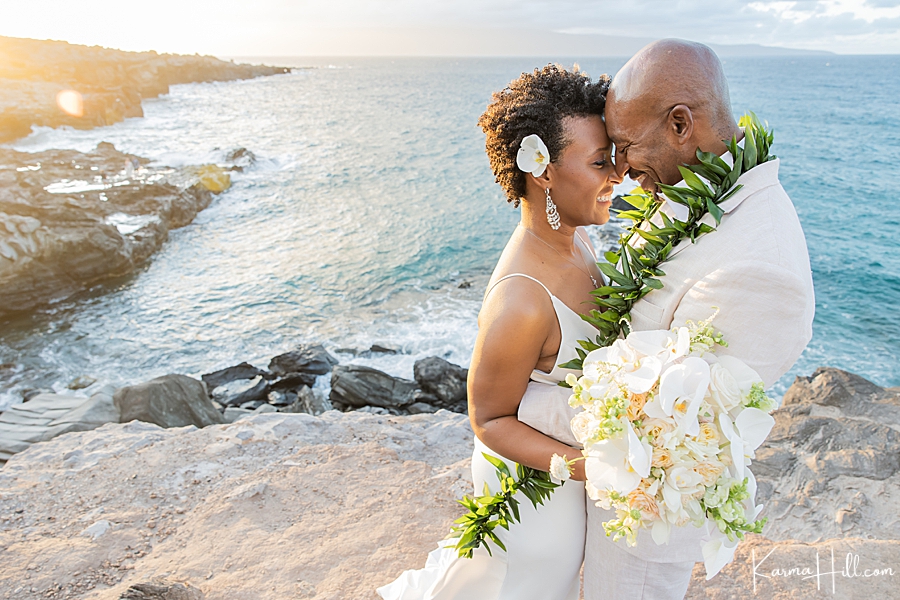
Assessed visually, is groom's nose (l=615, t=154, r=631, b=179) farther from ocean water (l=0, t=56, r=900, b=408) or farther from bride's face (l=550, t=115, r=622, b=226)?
ocean water (l=0, t=56, r=900, b=408)

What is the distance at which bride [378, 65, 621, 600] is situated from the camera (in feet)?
8.04

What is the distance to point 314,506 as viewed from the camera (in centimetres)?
441

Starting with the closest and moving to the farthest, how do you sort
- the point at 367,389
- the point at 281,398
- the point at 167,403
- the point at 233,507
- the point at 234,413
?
the point at 233,507 → the point at 167,403 → the point at 234,413 → the point at 367,389 → the point at 281,398

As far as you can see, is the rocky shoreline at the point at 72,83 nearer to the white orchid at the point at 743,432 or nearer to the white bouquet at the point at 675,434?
the white bouquet at the point at 675,434

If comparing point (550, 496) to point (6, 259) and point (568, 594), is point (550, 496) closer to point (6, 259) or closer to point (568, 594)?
point (568, 594)

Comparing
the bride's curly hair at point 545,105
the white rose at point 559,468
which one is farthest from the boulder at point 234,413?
the white rose at point 559,468

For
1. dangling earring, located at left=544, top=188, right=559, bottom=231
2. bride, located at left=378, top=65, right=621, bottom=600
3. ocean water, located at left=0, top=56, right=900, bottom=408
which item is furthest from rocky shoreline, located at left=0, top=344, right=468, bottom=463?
dangling earring, located at left=544, top=188, right=559, bottom=231

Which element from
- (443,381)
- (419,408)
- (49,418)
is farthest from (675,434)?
(443,381)

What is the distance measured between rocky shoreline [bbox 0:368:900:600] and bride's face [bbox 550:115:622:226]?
2.55 meters

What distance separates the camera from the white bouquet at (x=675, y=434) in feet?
5.51

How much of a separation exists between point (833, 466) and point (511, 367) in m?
4.20

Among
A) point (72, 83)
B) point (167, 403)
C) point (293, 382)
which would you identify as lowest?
point (293, 382)

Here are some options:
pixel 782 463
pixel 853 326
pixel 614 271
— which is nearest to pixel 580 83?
pixel 614 271

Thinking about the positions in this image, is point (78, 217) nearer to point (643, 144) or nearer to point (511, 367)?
point (511, 367)
